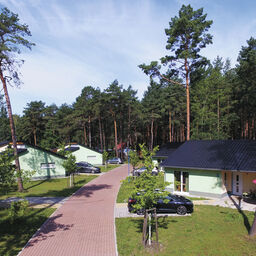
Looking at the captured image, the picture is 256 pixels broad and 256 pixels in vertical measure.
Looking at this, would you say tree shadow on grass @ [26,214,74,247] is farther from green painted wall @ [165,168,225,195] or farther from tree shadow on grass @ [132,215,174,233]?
green painted wall @ [165,168,225,195]

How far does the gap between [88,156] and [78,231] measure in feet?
84.5

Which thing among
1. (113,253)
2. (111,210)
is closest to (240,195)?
(111,210)

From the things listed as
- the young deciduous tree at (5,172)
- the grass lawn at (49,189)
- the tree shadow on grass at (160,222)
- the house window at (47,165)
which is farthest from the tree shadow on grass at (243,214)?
the house window at (47,165)

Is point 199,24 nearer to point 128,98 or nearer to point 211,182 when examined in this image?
point 211,182

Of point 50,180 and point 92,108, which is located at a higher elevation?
point 92,108

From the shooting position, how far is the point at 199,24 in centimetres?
2214

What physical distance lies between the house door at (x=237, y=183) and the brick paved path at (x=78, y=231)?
10.3m

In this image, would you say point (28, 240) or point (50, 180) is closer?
point (28, 240)

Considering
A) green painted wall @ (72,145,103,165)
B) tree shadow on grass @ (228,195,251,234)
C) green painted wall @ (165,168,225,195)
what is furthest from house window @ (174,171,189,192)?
green painted wall @ (72,145,103,165)

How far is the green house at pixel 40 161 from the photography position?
990 inches

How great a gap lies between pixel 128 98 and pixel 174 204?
31.0 m

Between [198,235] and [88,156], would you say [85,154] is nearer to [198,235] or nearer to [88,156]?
[88,156]

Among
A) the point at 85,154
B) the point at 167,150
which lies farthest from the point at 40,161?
the point at 167,150

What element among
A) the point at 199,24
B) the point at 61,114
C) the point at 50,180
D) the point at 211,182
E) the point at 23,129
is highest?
the point at 199,24
